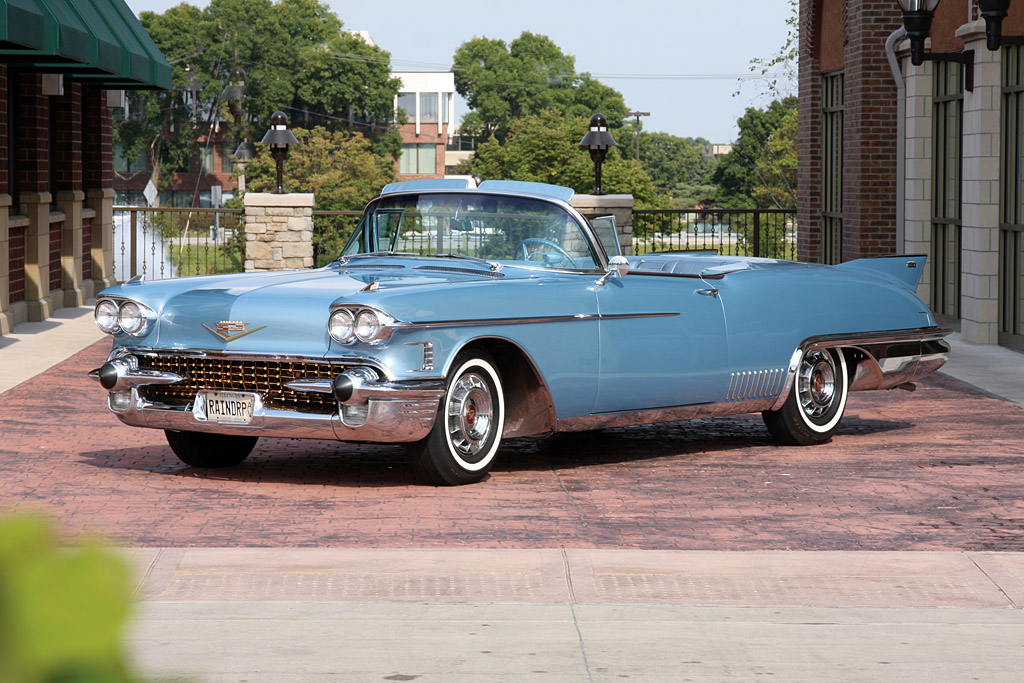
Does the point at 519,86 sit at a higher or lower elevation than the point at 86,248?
higher

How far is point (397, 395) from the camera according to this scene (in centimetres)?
671

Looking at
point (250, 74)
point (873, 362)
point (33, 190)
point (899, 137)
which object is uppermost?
point (250, 74)

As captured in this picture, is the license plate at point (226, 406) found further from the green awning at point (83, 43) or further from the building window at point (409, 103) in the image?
the building window at point (409, 103)

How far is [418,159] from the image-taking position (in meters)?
124

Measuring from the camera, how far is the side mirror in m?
7.83

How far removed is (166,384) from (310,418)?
0.90 metres

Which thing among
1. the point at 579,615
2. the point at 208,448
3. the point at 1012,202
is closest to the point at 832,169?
the point at 1012,202

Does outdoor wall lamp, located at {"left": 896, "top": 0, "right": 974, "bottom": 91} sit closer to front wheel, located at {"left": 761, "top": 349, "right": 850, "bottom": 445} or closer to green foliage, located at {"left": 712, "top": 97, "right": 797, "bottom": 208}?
front wheel, located at {"left": 761, "top": 349, "right": 850, "bottom": 445}

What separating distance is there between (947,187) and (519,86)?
346 feet

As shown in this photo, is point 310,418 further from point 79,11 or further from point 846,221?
point 846,221

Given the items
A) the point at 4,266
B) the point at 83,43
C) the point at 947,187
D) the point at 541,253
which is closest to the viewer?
the point at 541,253

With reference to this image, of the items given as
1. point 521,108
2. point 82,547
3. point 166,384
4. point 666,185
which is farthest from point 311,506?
point 666,185

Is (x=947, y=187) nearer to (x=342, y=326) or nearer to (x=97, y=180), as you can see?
(x=342, y=326)

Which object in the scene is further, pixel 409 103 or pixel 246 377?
pixel 409 103
